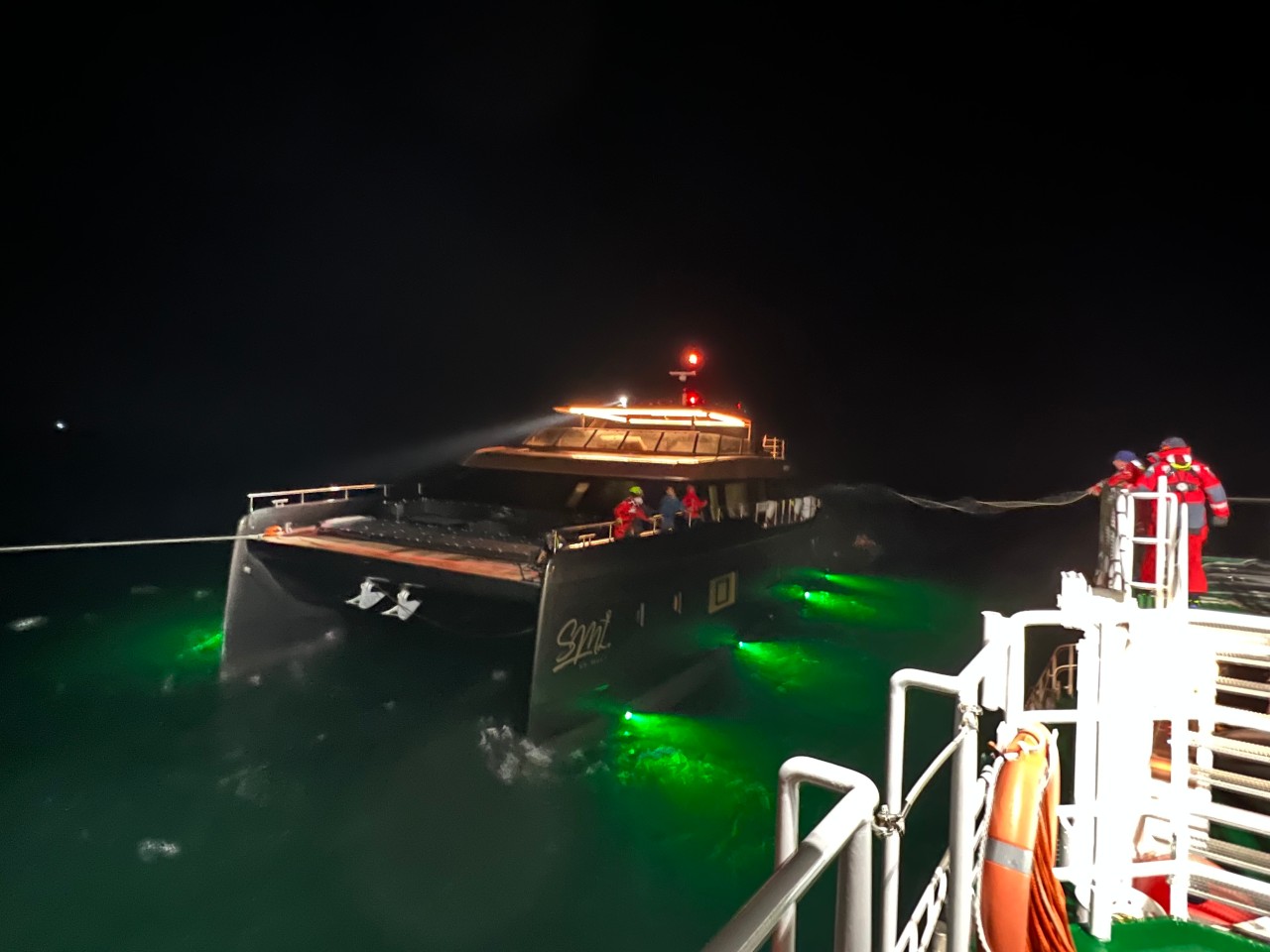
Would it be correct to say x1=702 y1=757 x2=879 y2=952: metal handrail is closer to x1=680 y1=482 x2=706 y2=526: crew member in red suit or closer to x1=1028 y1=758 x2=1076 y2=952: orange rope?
x1=1028 y1=758 x2=1076 y2=952: orange rope

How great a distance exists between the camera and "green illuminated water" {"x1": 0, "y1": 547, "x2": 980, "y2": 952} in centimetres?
566

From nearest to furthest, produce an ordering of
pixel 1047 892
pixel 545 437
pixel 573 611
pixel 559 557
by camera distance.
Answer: pixel 1047 892
pixel 559 557
pixel 573 611
pixel 545 437

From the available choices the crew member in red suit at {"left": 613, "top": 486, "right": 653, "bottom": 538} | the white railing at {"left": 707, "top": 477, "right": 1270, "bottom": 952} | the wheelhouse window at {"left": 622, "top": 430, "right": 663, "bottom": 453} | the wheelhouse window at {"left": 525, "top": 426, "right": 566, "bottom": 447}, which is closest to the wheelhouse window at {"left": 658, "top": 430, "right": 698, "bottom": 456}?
the wheelhouse window at {"left": 622, "top": 430, "right": 663, "bottom": 453}

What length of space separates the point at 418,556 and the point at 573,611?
226 centimetres

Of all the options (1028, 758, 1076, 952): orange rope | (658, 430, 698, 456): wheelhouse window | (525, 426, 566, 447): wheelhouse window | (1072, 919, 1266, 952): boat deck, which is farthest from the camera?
(525, 426, 566, 447): wheelhouse window

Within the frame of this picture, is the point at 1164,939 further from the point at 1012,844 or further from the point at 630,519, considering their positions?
the point at 630,519

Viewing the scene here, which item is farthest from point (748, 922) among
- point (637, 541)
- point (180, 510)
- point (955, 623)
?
point (180, 510)

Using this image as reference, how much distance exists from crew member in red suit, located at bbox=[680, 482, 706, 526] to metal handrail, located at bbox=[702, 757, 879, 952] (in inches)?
383

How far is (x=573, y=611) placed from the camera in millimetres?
8328

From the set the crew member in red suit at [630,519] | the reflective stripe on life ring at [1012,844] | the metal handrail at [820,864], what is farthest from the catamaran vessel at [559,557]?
the metal handrail at [820,864]

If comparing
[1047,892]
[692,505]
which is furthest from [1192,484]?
[692,505]

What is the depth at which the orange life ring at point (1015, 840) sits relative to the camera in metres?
2.46

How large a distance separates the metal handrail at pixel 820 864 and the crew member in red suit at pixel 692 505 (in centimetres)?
973

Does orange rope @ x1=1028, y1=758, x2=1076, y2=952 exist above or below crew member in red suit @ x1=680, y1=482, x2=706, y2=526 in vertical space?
below
